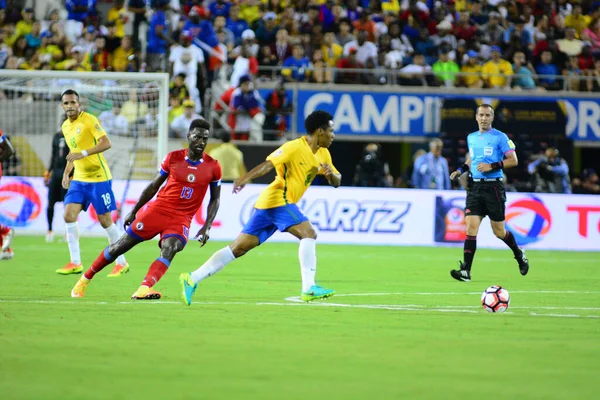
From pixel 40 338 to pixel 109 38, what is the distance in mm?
17392

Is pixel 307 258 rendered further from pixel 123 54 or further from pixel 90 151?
pixel 123 54

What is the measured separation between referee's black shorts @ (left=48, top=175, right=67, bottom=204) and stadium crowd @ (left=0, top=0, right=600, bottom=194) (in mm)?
3980

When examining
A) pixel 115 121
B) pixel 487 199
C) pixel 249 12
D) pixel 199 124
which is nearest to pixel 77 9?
pixel 249 12

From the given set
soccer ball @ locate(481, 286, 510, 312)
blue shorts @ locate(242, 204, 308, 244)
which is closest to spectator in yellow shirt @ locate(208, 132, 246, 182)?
blue shorts @ locate(242, 204, 308, 244)

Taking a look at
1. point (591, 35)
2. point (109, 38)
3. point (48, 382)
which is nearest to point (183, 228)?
point (48, 382)

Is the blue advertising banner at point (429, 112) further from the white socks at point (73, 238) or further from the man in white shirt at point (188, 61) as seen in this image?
the white socks at point (73, 238)

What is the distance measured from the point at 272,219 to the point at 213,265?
2.51 ft

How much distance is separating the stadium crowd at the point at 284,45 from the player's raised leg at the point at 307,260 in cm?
1216

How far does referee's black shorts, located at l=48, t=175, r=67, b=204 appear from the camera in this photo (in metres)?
18.7

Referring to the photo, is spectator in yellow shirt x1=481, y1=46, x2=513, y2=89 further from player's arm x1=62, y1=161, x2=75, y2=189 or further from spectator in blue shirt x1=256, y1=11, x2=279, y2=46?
player's arm x1=62, y1=161, x2=75, y2=189

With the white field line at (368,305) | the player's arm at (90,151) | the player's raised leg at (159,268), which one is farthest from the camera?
the player's arm at (90,151)

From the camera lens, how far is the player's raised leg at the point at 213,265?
1070 centimetres

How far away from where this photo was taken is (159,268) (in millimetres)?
10992

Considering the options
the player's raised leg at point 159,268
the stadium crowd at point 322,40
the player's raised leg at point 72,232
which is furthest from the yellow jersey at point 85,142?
the stadium crowd at point 322,40
